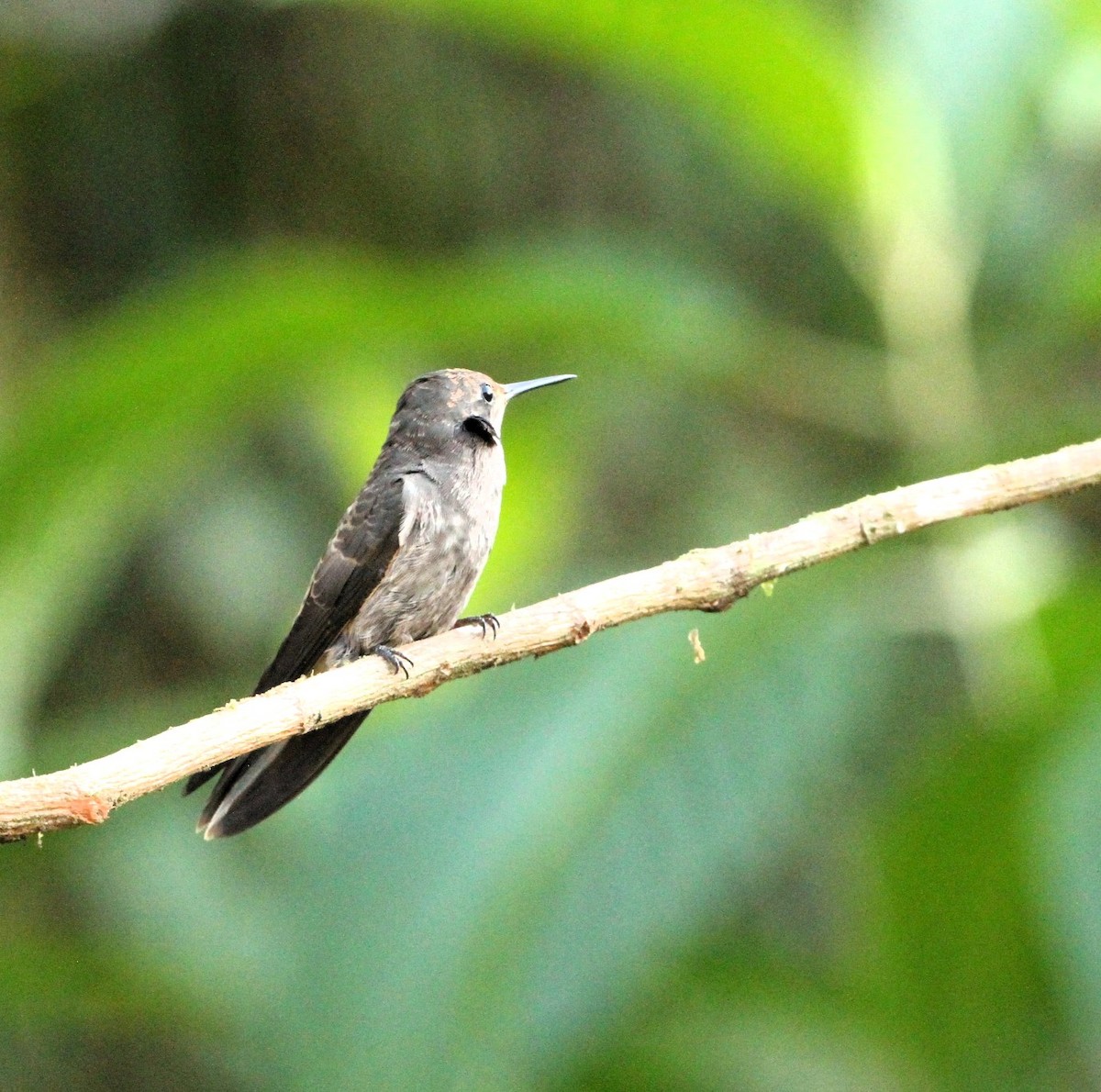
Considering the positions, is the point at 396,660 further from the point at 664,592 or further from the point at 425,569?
the point at 425,569

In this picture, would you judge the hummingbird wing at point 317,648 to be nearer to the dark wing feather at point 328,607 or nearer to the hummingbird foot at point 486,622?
the dark wing feather at point 328,607

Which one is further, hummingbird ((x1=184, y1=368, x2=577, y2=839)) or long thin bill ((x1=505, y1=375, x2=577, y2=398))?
long thin bill ((x1=505, y1=375, x2=577, y2=398))

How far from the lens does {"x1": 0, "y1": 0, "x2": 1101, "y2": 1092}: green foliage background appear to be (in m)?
2.49

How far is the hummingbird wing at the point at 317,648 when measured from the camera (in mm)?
2293

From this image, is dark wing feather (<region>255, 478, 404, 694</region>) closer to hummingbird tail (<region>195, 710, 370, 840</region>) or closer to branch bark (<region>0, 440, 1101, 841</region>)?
hummingbird tail (<region>195, 710, 370, 840</region>)

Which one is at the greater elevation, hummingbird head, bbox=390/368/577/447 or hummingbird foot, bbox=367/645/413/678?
hummingbird head, bbox=390/368/577/447

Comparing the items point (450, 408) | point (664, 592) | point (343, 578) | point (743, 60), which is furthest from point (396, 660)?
point (743, 60)

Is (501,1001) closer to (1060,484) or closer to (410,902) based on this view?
(410,902)

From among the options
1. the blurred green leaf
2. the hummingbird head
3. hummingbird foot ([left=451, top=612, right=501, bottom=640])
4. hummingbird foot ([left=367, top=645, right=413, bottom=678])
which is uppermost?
the blurred green leaf

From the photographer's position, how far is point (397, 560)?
2.55 metres

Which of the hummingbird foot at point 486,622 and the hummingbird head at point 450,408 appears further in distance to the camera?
the hummingbird head at point 450,408

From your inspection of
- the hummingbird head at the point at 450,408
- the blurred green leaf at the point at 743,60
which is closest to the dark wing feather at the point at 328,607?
the hummingbird head at the point at 450,408

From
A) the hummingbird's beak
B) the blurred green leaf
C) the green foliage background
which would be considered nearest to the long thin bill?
the hummingbird's beak

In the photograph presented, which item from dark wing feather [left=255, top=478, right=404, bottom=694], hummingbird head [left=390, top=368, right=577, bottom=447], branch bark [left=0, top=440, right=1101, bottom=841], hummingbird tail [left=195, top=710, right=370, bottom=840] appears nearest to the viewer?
branch bark [left=0, top=440, right=1101, bottom=841]
